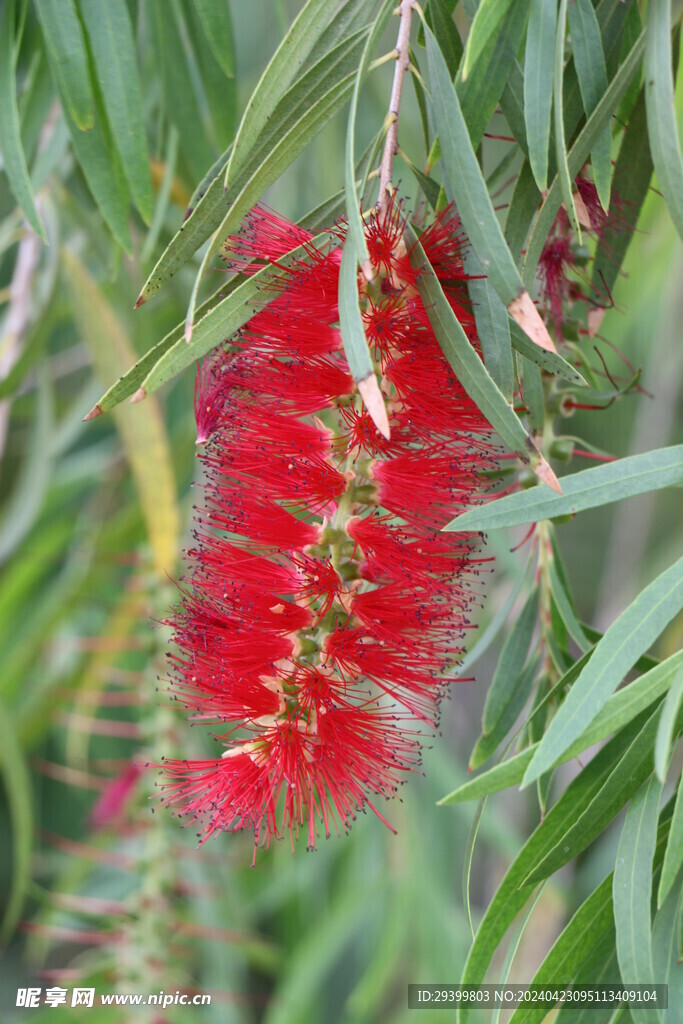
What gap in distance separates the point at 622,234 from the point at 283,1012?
1.15 meters

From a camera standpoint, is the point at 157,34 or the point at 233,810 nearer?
the point at 233,810

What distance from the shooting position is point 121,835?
41.1 inches

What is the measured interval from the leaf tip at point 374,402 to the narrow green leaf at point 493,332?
0.09m

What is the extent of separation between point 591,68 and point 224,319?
0.75ft

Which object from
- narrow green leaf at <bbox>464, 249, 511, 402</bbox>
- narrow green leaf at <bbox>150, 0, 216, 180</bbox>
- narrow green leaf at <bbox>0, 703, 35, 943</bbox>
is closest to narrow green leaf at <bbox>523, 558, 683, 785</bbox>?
narrow green leaf at <bbox>464, 249, 511, 402</bbox>

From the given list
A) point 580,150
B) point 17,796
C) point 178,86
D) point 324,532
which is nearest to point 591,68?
point 580,150

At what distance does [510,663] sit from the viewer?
23.9 inches

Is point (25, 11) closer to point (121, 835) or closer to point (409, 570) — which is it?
point (409, 570)

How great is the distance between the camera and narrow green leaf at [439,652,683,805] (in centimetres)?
42

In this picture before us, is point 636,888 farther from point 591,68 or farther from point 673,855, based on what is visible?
point 591,68

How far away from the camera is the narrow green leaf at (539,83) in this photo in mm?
445

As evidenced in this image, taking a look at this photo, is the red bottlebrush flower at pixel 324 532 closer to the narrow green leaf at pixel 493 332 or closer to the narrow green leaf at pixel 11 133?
the narrow green leaf at pixel 493 332

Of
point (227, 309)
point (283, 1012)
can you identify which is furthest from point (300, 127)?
point (283, 1012)

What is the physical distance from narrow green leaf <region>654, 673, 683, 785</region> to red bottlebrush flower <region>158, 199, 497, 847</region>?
0.11 m
